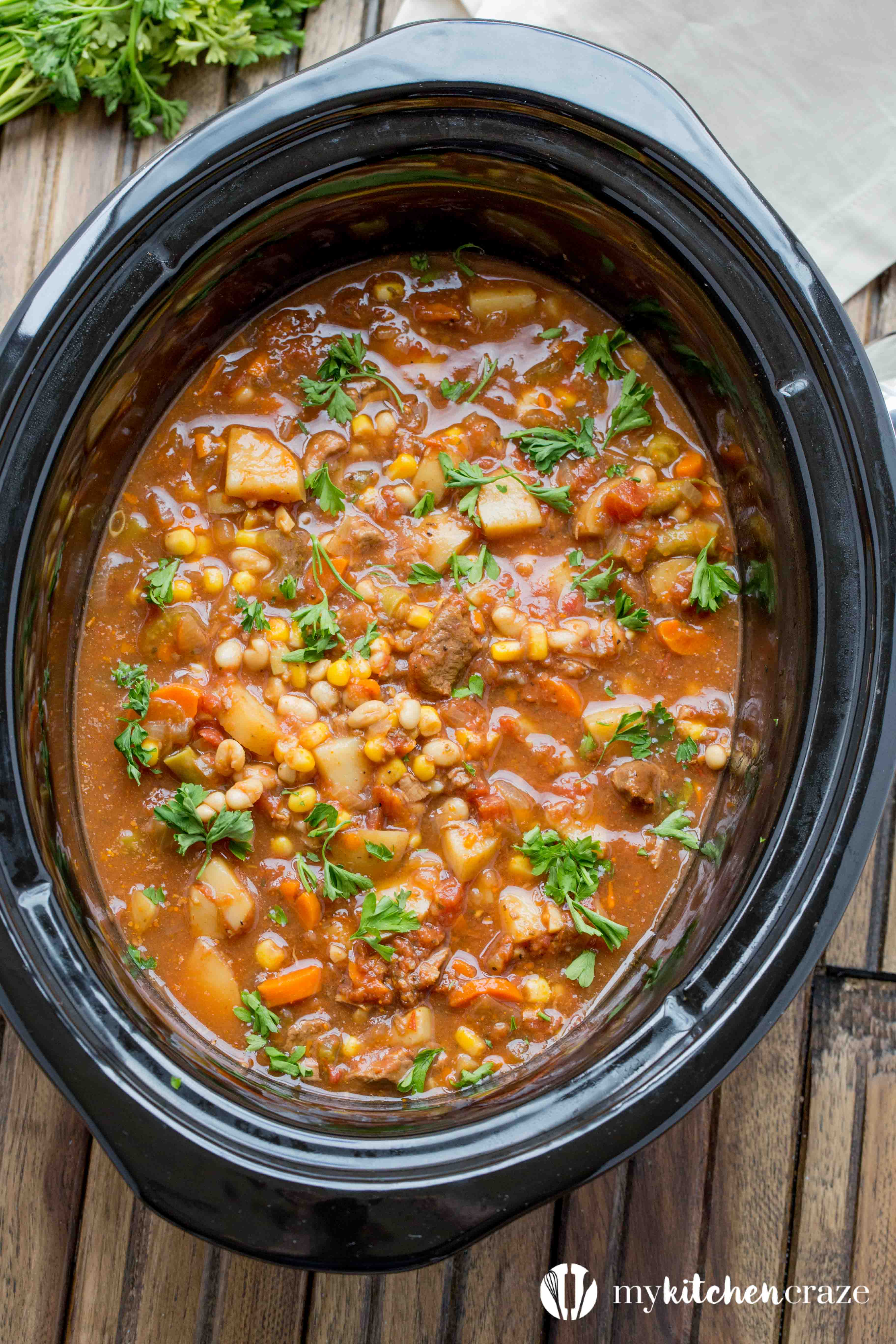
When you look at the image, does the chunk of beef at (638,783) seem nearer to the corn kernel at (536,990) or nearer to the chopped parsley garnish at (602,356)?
the corn kernel at (536,990)

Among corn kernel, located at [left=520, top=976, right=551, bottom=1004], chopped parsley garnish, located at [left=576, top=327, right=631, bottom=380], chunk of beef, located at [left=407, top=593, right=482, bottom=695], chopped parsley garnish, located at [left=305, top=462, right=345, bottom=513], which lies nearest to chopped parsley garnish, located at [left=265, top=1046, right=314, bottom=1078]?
corn kernel, located at [left=520, top=976, right=551, bottom=1004]

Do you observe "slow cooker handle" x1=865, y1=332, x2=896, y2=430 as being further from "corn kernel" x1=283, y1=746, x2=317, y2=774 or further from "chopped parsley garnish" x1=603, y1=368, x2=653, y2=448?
"corn kernel" x1=283, y1=746, x2=317, y2=774

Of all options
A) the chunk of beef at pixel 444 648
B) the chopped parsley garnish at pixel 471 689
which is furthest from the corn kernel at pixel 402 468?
the chopped parsley garnish at pixel 471 689

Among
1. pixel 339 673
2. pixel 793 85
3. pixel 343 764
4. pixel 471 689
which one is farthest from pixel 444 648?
pixel 793 85

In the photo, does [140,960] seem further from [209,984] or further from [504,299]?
[504,299]

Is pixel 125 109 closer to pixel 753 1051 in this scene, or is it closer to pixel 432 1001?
pixel 432 1001

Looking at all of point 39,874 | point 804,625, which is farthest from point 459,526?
point 39,874
